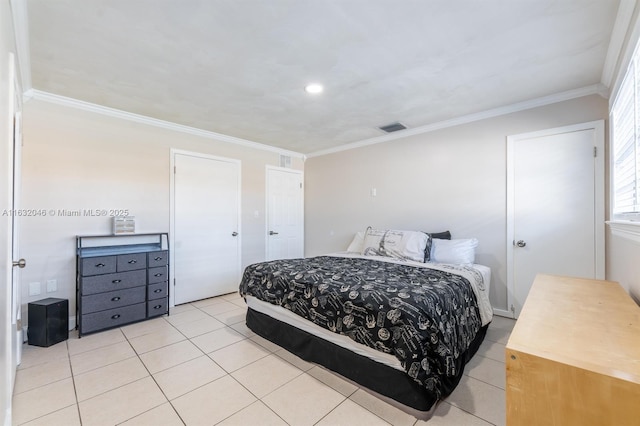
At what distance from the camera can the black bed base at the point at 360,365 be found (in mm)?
1704

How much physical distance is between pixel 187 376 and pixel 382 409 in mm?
1447

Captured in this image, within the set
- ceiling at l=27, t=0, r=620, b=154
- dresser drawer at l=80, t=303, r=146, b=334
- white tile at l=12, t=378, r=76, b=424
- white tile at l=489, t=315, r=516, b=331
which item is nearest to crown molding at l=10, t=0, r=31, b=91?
ceiling at l=27, t=0, r=620, b=154

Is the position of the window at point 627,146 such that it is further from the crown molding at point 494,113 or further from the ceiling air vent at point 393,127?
the ceiling air vent at point 393,127

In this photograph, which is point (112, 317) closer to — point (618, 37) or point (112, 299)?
point (112, 299)

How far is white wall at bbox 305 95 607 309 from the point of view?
3.21m

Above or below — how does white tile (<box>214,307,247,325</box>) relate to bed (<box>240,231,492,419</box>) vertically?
below

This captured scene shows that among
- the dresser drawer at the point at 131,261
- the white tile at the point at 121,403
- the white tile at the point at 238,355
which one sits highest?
the dresser drawer at the point at 131,261

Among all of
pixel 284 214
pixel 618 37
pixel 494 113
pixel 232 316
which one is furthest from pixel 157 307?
pixel 618 37

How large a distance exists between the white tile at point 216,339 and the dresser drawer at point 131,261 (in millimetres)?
1097

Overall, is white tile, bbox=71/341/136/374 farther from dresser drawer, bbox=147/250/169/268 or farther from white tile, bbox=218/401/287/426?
white tile, bbox=218/401/287/426

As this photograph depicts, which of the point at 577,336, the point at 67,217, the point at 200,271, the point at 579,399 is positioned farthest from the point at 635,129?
the point at 67,217

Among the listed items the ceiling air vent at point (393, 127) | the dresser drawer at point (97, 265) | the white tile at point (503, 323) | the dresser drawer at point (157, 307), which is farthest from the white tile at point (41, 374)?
the ceiling air vent at point (393, 127)

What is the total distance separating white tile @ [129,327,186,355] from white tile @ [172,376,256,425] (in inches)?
36.4

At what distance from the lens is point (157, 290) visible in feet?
10.8
